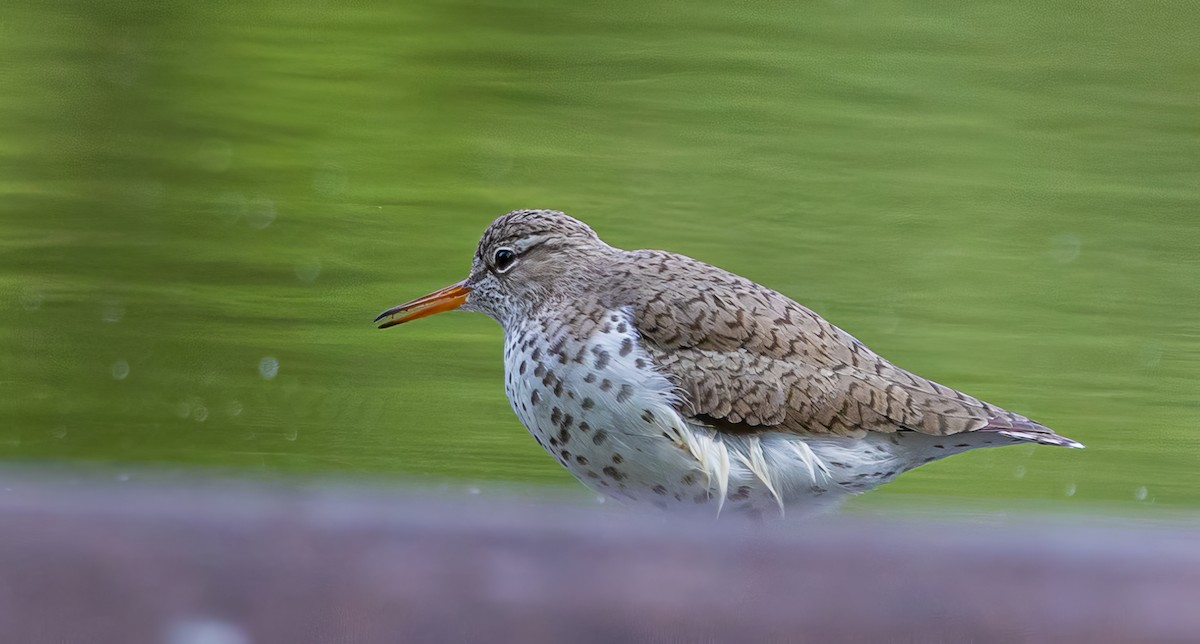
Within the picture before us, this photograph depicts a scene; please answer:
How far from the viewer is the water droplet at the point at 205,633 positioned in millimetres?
786

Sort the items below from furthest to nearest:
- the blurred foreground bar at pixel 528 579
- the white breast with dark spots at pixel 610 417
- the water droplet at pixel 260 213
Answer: the water droplet at pixel 260 213
the white breast with dark spots at pixel 610 417
the blurred foreground bar at pixel 528 579

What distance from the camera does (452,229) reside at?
622 centimetres

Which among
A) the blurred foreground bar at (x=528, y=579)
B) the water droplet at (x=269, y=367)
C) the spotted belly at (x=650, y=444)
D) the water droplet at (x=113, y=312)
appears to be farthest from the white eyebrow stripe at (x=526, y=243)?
the water droplet at (x=113, y=312)

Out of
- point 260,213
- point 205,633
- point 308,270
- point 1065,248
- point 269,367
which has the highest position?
point 205,633

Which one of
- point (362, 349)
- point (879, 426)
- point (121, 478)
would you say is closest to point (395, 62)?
point (362, 349)

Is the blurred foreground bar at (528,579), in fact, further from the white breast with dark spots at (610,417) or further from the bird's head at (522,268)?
the bird's head at (522,268)

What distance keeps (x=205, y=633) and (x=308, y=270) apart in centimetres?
574

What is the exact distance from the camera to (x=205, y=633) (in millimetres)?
789

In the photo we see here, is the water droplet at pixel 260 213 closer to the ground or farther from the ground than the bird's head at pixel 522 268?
closer to the ground

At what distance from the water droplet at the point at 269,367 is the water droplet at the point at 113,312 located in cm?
80

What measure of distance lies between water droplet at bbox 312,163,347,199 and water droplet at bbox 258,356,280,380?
0.84 meters

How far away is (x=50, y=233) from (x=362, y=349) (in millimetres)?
1761

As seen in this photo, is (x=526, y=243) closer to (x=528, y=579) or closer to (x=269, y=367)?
(x=528, y=579)

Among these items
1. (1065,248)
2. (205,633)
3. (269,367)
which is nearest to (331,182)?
(269,367)
